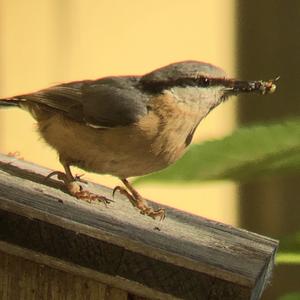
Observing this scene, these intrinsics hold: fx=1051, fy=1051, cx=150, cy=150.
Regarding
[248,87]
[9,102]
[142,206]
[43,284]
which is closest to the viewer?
[43,284]

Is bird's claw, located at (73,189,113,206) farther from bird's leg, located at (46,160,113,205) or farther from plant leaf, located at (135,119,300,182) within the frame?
plant leaf, located at (135,119,300,182)

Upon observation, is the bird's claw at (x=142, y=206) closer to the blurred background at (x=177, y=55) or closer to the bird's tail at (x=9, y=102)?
the bird's tail at (x=9, y=102)

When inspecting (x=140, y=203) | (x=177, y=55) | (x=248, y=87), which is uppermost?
(x=248, y=87)

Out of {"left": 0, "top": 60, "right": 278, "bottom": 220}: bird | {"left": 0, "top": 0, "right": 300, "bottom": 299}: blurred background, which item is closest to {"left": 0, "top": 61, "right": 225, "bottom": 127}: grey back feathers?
{"left": 0, "top": 60, "right": 278, "bottom": 220}: bird

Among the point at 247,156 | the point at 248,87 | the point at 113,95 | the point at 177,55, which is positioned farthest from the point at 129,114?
the point at 177,55

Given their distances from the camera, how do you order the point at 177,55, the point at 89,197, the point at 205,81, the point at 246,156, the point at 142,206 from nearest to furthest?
the point at 246,156 < the point at 89,197 < the point at 142,206 < the point at 205,81 < the point at 177,55

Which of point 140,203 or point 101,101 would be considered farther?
point 101,101

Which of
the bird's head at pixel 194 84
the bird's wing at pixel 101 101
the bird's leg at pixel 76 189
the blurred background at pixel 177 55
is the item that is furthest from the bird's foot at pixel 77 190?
the blurred background at pixel 177 55

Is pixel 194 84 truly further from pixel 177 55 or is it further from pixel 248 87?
pixel 177 55

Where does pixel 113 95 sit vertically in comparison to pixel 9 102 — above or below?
above
